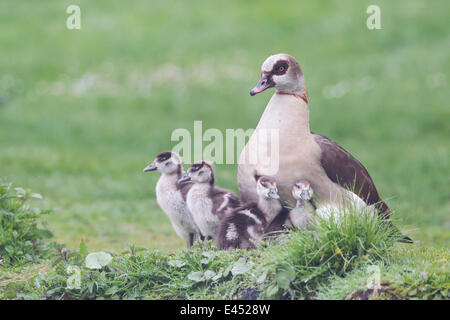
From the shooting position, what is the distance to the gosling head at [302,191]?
21.2ft

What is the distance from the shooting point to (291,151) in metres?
6.68

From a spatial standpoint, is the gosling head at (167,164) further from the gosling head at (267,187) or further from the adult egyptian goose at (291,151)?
the gosling head at (267,187)

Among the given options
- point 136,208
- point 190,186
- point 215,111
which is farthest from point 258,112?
point 190,186

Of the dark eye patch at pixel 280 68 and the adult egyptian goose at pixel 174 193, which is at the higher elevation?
the dark eye patch at pixel 280 68

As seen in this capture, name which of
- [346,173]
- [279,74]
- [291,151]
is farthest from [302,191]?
[279,74]

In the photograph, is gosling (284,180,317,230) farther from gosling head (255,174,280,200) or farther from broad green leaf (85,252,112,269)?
broad green leaf (85,252,112,269)

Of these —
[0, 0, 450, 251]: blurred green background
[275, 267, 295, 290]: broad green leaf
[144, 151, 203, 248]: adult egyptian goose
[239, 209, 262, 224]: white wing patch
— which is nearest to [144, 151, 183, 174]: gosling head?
[144, 151, 203, 248]: adult egyptian goose

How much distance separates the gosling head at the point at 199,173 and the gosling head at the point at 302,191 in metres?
1.17

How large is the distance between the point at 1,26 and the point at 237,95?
9148 millimetres

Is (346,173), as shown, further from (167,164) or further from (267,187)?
(167,164)

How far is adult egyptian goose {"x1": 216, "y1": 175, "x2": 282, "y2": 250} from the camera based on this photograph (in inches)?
271

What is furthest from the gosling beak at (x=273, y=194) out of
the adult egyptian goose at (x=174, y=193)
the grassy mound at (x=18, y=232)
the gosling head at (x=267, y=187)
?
the grassy mound at (x=18, y=232)

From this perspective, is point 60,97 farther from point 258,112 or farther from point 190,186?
point 190,186

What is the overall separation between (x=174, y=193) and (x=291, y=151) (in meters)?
1.69
